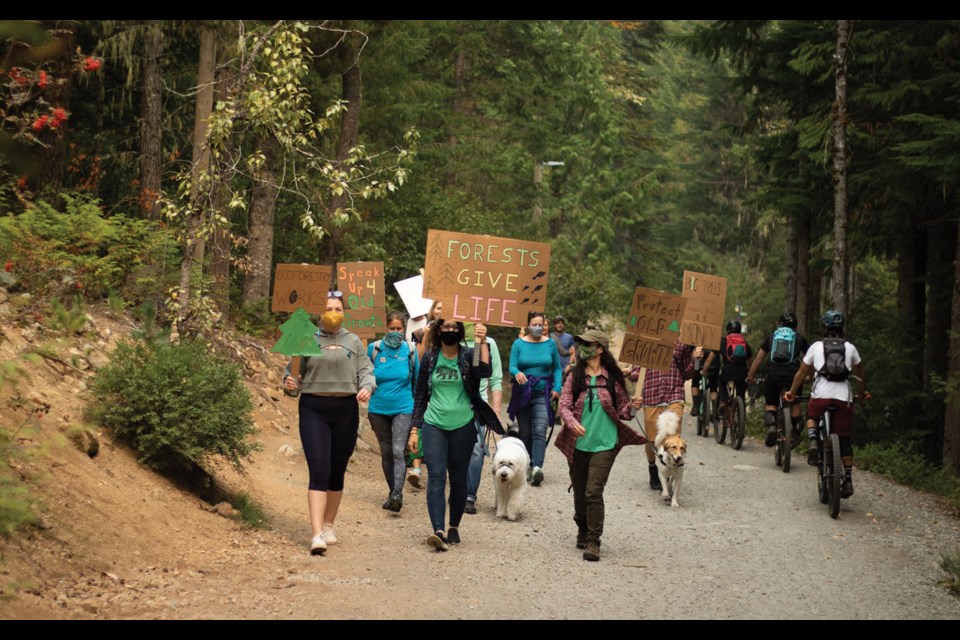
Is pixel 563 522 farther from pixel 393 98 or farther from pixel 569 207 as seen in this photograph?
pixel 569 207

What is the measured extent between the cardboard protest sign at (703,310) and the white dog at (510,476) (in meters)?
6.63

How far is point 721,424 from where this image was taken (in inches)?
795

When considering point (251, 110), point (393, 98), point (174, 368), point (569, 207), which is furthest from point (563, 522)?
point (569, 207)

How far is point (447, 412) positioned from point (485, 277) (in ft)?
6.48

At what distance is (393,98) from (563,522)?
22664mm

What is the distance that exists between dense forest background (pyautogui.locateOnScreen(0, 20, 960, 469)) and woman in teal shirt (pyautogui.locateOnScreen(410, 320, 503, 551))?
2523 mm

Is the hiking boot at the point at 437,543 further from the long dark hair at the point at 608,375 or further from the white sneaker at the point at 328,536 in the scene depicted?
the long dark hair at the point at 608,375

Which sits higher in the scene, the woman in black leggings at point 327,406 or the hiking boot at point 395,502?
the woman in black leggings at point 327,406

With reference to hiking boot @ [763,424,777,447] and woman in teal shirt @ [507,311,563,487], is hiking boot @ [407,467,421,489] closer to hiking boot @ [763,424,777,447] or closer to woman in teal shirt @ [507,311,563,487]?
woman in teal shirt @ [507,311,563,487]

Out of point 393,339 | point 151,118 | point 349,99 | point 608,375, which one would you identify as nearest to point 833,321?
point 608,375

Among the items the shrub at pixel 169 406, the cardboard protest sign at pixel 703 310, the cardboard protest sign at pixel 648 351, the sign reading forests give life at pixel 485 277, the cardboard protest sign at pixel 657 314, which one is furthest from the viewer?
the cardboard protest sign at pixel 703 310

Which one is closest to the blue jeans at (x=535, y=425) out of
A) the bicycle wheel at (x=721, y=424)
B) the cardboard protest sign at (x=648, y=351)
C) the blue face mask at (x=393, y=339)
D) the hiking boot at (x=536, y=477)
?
the hiking boot at (x=536, y=477)

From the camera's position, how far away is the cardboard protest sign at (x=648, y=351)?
13930mm

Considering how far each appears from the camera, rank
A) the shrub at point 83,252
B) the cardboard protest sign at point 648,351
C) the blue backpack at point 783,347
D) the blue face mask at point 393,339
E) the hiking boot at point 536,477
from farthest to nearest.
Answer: the blue backpack at point 783,347
the hiking boot at point 536,477
the cardboard protest sign at point 648,351
the shrub at point 83,252
the blue face mask at point 393,339
